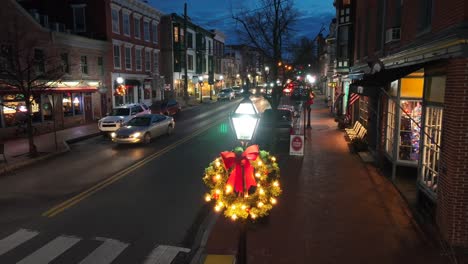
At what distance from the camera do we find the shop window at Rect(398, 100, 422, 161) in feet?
35.2

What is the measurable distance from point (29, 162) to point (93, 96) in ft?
47.5

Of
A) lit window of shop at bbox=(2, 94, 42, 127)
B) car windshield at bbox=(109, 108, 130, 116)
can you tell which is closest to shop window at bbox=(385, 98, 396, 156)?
car windshield at bbox=(109, 108, 130, 116)

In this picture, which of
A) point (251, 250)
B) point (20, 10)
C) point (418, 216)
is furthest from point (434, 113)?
point (20, 10)

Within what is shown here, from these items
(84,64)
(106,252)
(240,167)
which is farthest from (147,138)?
(240,167)

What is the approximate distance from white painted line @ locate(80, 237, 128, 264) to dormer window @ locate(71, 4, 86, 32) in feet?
90.9

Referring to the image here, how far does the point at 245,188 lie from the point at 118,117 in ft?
59.9

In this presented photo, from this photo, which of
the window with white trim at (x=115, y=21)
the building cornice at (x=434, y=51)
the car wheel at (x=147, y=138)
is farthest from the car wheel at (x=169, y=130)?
the window with white trim at (x=115, y=21)

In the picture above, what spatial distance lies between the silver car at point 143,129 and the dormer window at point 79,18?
15220 millimetres

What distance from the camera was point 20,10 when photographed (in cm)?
2155

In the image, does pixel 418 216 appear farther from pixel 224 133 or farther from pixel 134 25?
pixel 134 25

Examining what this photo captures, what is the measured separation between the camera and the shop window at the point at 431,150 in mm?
7980

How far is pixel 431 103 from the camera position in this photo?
26.5 ft

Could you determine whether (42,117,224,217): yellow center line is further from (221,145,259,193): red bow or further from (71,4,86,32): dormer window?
(71,4,86,32): dormer window

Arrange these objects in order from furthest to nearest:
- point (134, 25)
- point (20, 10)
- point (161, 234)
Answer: point (134, 25)
point (20, 10)
point (161, 234)
